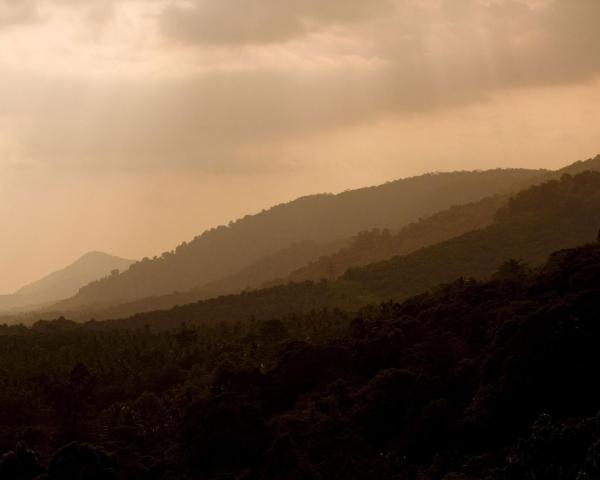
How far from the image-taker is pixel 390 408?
41.5 metres

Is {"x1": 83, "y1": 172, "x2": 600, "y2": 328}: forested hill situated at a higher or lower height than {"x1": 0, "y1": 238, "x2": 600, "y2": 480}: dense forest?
higher

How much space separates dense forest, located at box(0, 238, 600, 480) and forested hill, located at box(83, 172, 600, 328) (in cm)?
7362

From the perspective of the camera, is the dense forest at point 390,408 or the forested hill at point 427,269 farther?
the forested hill at point 427,269

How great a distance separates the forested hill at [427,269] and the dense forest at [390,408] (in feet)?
242

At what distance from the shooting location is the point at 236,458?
136ft

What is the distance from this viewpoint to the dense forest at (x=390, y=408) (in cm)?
3306

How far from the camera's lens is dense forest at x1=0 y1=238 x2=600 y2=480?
3306cm

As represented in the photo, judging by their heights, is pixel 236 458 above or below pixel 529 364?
below

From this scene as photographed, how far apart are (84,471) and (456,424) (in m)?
17.5

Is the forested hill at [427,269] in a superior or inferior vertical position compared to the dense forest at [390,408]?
superior

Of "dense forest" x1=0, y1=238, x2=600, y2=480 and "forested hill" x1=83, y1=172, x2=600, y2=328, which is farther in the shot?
"forested hill" x1=83, y1=172, x2=600, y2=328

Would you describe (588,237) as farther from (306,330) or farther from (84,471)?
(84,471)

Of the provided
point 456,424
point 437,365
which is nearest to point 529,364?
point 456,424

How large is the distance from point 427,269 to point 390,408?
108m
